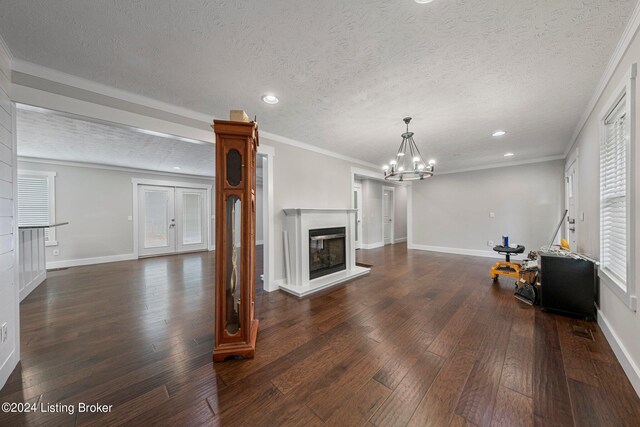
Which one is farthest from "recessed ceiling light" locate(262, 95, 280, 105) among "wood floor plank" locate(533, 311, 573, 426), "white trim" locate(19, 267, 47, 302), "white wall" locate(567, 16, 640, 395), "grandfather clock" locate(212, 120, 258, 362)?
"white trim" locate(19, 267, 47, 302)

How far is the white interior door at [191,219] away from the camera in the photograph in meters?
6.73

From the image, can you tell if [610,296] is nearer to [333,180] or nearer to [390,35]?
[390,35]

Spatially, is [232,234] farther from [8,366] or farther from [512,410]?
[512,410]

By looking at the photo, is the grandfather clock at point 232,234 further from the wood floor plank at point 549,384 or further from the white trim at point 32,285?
the white trim at point 32,285

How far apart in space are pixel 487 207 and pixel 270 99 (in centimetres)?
606

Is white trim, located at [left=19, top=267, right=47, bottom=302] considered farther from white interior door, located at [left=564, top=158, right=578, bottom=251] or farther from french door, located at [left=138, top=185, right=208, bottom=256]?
white interior door, located at [left=564, top=158, right=578, bottom=251]

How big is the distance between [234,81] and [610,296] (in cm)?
391

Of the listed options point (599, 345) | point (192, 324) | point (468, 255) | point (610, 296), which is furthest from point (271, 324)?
point (468, 255)

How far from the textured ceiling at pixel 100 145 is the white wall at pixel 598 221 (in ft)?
13.0

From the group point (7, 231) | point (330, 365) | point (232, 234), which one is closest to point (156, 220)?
point (7, 231)

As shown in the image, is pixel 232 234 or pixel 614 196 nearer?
pixel 232 234

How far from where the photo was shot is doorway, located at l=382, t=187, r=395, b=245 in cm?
791

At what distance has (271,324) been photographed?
7.85 ft

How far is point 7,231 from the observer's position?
5.54 ft
